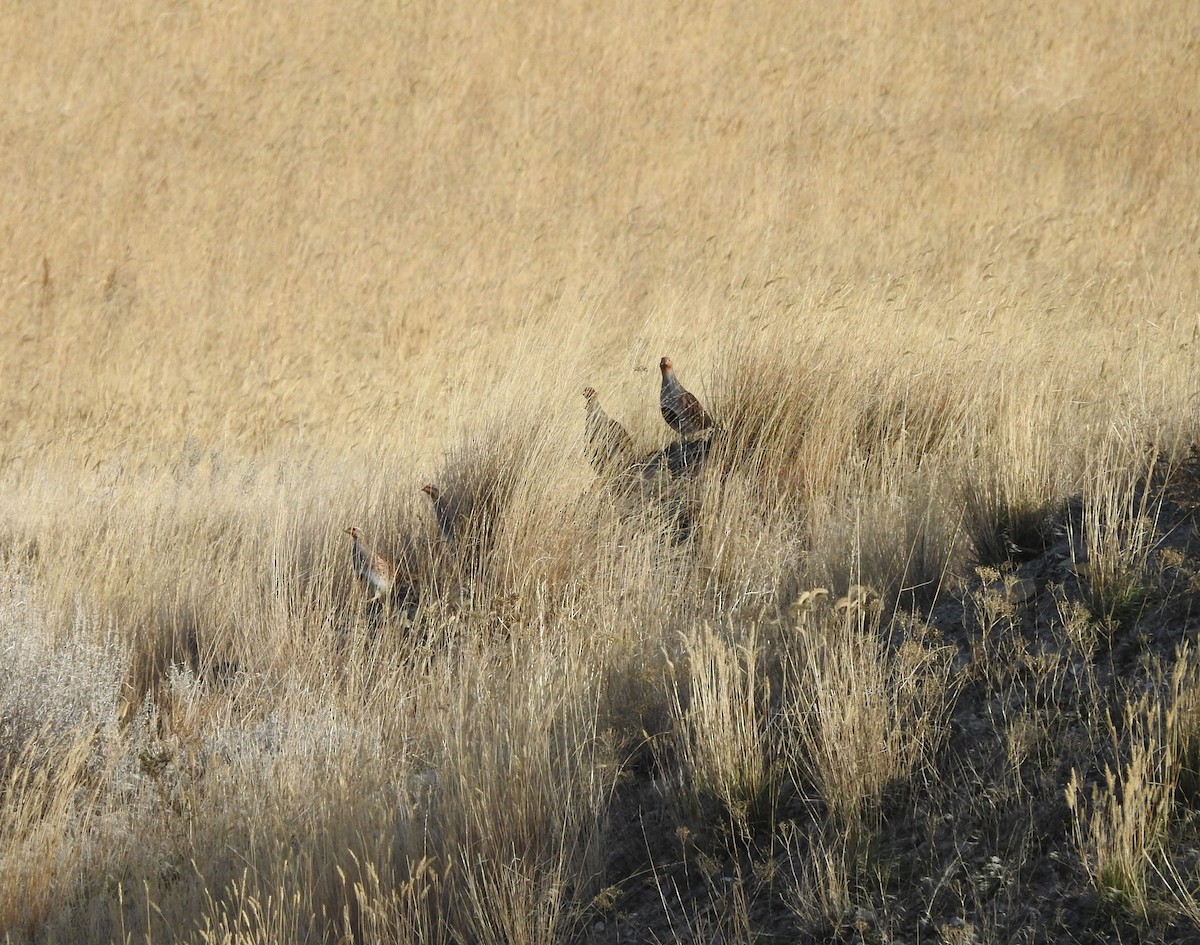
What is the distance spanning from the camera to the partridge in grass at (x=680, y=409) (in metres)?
5.59

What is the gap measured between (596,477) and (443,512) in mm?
724

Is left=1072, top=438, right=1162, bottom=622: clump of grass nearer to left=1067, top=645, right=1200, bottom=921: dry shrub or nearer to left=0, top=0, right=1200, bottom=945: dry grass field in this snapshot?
left=0, top=0, right=1200, bottom=945: dry grass field

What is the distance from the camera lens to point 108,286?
33.2 feet

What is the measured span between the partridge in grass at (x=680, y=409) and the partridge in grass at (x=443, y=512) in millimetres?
1151

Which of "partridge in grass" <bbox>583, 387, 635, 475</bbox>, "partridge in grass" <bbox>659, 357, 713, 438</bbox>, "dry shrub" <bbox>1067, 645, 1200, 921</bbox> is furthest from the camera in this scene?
"partridge in grass" <bbox>659, 357, 713, 438</bbox>

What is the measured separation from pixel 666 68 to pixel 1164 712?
424 inches

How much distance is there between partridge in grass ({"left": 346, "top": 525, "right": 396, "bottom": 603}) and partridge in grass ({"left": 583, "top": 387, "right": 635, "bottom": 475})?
1.11 meters

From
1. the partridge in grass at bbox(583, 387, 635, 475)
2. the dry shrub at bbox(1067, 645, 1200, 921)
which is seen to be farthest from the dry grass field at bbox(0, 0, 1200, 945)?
the partridge in grass at bbox(583, 387, 635, 475)

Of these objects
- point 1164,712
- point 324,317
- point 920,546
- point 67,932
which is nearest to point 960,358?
point 920,546

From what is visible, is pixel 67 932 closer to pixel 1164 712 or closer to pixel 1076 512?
pixel 1164 712

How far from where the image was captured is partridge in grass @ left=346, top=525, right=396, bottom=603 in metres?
4.72

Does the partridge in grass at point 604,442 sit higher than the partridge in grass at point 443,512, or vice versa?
the partridge in grass at point 604,442

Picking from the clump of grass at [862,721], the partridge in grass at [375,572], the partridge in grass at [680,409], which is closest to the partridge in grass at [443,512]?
the partridge in grass at [375,572]

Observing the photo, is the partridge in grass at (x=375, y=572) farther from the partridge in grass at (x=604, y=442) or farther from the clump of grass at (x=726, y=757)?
the clump of grass at (x=726, y=757)
